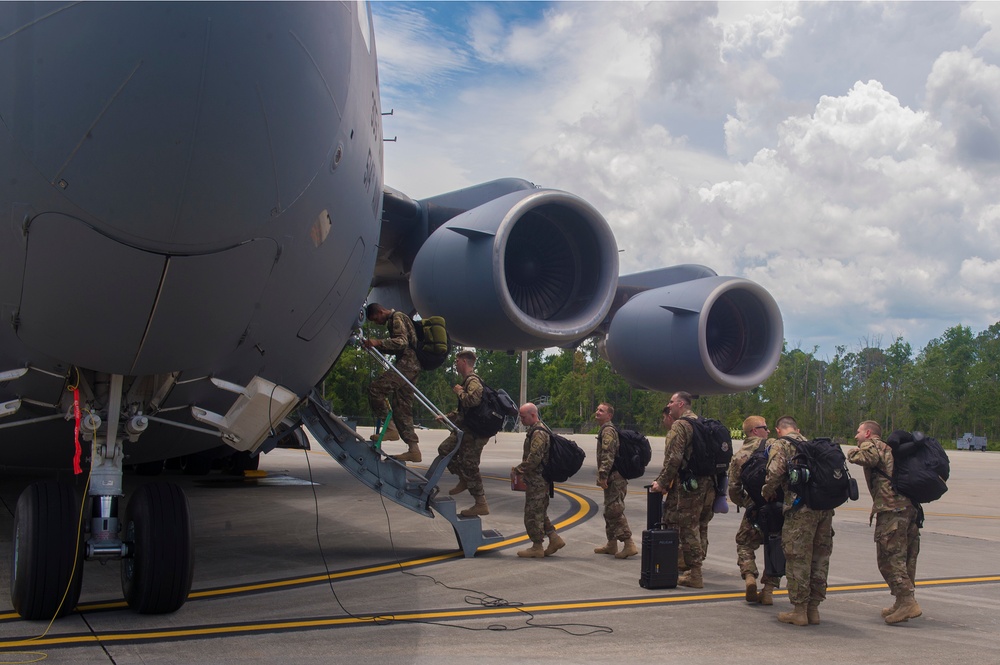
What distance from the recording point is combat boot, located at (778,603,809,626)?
585 centimetres

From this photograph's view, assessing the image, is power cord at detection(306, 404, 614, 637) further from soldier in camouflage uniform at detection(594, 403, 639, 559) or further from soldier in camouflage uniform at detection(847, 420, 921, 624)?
soldier in camouflage uniform at detection(847, 420, 921, 624)

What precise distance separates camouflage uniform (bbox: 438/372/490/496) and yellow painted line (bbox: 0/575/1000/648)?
9.45ft

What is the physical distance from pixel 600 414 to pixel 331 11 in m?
4.76

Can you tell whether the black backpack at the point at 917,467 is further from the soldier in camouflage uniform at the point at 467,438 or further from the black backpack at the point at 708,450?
the soldier in camouflage uniform at the point at 467,438

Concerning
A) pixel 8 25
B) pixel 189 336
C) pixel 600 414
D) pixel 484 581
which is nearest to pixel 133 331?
pixel 189 336

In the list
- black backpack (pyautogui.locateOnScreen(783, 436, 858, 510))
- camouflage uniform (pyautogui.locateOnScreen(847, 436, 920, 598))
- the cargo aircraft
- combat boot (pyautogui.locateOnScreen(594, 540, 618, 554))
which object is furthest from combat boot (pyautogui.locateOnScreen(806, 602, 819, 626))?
the cargo aircraft

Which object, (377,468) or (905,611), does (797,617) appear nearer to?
(905,611)

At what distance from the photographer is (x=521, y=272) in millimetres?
10859

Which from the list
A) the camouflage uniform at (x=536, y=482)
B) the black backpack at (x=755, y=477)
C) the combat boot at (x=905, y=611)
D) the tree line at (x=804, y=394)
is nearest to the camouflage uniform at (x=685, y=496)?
the black backpack at (x=755, y=477)

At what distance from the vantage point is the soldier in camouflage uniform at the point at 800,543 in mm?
5879

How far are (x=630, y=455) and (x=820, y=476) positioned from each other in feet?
7.49

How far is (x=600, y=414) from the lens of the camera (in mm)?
8273

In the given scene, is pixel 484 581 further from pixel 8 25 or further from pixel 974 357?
pixel 974 357


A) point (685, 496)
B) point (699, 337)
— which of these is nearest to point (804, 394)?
point (699, 337)
